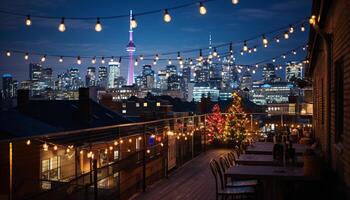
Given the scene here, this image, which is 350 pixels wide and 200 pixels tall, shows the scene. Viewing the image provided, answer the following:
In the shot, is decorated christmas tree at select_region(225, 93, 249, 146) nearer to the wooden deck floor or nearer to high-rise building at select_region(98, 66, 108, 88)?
the wooden deck floor

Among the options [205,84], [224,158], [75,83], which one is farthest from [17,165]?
[205,84]

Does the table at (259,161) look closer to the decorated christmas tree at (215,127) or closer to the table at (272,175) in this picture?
the table at (272,175)

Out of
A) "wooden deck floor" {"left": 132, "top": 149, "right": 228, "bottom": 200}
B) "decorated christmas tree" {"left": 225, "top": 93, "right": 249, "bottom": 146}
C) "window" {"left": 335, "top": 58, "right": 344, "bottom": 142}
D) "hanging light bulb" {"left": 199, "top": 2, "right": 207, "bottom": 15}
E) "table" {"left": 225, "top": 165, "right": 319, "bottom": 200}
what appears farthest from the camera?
"decorated christmas tree" {"left": 225, "top": 93, "right": 249, "bottom": 146}

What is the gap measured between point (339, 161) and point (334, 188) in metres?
0.31

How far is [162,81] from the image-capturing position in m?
114

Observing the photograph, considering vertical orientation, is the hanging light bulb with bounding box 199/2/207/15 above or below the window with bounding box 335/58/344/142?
above

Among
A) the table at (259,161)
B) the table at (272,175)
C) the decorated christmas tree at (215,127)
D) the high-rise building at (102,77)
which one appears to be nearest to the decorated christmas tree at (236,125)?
the decorated christmas tree at (215,127)

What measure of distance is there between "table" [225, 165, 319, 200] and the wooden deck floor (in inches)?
69.9

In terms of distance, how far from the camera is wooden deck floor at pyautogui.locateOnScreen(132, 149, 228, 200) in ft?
23.2

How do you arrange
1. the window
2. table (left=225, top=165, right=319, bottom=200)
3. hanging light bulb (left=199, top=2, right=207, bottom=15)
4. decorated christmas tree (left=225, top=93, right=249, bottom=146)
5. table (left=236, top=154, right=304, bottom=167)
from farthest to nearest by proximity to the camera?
decorated christmas tree (left=225, top=93, right=249, bottom=146) → hanging light bulb (left=199, top=2, right=207, bottom=15) → table (left=236, top=154, right=304, bottom=167) → the window → table (left=225, top=165, right=319, bottom=200)


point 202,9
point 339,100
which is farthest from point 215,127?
point 339,100

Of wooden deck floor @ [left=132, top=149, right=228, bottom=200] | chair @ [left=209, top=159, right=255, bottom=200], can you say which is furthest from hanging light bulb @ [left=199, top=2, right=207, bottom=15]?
chair @ [left=209, top=159, right=255, bottom=200]

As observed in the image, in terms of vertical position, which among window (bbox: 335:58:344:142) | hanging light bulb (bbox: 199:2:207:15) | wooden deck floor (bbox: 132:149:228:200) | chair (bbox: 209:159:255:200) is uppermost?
hanging light bulb (bbox: 199:2:207:15)

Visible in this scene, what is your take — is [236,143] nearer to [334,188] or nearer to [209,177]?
[209,177]
